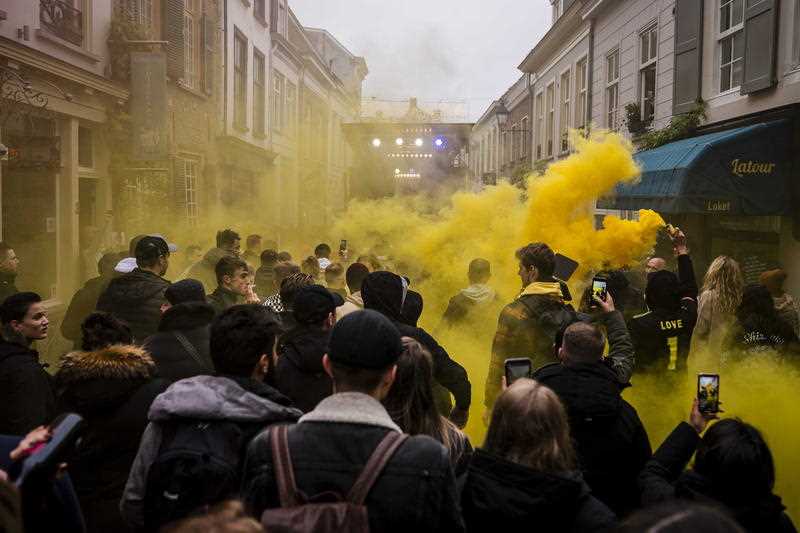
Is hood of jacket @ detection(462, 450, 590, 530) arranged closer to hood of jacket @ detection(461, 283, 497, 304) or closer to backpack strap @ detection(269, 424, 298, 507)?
backpack strap @ detection(269, 424, 298, 507)

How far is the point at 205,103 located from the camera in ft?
46.6

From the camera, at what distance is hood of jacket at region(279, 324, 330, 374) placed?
11.3 ft

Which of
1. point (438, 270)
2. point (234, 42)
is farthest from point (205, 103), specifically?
point (438, 270)

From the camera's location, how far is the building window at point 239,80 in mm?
16766

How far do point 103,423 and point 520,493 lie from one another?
1.74m

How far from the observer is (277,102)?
2105cm

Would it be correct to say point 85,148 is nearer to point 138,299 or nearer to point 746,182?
point 138,299

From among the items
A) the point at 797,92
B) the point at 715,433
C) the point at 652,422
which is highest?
the point at 797,92

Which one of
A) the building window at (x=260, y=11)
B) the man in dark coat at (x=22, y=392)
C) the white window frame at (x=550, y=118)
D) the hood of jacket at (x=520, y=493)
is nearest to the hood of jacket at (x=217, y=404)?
the hood of jacket at (x=520, y=493)

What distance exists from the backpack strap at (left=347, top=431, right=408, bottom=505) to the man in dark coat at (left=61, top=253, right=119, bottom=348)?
434cm

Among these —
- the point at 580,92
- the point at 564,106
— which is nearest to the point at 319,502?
the point at 580,92

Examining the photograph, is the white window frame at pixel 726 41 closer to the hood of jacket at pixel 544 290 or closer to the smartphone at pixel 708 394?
the hood of jacket at pixel 544 290

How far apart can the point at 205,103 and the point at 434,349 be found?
11821 mm

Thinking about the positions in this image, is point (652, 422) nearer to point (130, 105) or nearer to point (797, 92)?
point (797, 92)
